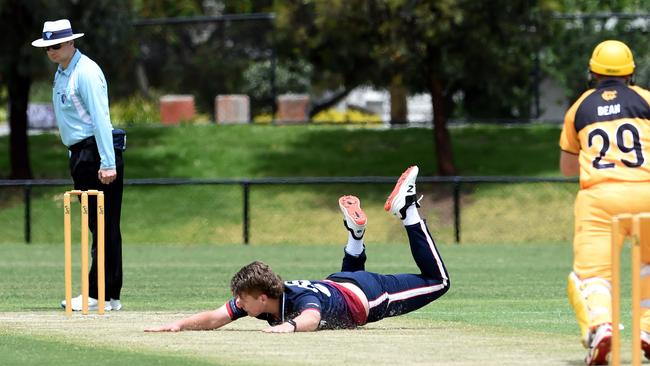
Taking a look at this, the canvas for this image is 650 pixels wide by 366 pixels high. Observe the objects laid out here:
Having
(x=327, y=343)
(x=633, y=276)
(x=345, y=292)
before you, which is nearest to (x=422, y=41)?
(x=345, y=292)

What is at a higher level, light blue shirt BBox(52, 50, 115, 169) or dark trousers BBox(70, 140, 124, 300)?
light blue shirt BBox(52, 50, 115, 169)

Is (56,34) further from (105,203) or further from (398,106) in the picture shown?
(398,106)

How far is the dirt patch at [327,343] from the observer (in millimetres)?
8766

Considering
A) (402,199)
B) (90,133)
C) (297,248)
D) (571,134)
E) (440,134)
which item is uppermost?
(571,134)

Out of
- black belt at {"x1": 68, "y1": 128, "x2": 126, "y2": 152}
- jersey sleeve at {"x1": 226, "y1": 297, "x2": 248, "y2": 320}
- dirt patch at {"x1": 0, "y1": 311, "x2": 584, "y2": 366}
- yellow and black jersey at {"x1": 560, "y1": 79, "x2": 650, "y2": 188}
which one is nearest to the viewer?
yellow and black jersey at {"x1": 560, "y1": 79, "x2": 650, "y2": 188}

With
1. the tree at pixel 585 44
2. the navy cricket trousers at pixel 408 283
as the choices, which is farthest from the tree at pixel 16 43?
the navy cricket trousers at pixel 408 283

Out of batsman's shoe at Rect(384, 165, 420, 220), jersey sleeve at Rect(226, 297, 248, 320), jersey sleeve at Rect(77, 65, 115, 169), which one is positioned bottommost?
jersey sleeve at Rect(226, 297, 248, 320)

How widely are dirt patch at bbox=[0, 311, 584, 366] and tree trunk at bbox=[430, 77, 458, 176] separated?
764 inches

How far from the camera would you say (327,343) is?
31.2 ft

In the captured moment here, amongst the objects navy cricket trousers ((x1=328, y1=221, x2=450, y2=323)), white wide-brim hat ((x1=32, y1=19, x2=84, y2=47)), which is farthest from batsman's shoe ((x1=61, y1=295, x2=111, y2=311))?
navy cricket trousers ((x1=328, y1=221, x2=450, y2=323))

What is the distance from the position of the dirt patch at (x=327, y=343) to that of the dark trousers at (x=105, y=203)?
0.83 metres

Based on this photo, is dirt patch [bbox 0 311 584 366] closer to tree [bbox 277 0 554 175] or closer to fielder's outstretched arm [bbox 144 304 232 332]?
fielder's outstretched arm [bbox 144 304 232 332]

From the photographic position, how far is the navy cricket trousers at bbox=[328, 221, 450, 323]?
34.1 feet

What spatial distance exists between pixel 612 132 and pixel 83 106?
191 inches
